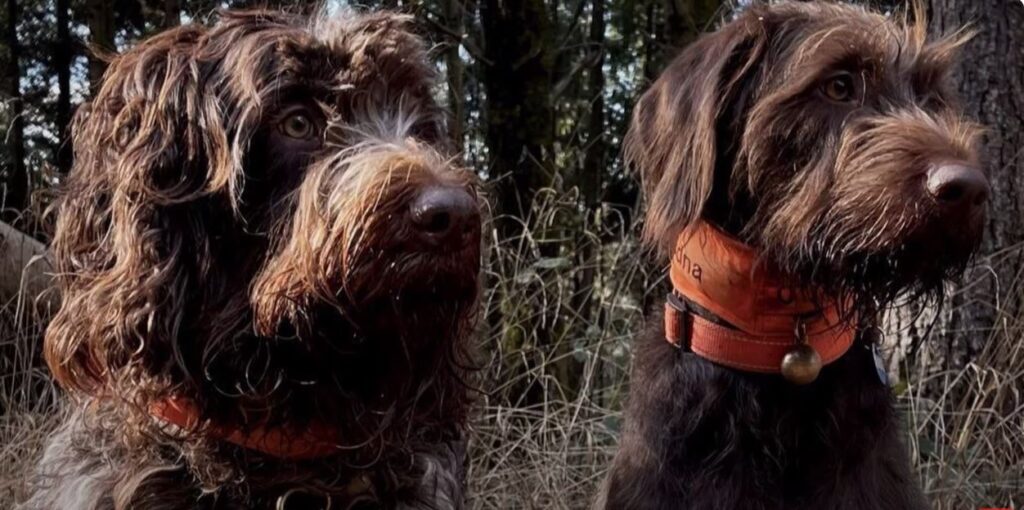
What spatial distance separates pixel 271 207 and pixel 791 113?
1112 mm

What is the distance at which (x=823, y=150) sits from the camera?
253 centimetres

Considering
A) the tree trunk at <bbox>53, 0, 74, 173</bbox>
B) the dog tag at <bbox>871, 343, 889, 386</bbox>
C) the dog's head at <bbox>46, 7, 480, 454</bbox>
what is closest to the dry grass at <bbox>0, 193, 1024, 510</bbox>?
the dog tag at <bbox>871, 343, 889, 386</bbox>

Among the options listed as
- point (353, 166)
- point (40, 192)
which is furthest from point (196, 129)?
point (40, 192)

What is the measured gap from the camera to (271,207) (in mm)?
2203

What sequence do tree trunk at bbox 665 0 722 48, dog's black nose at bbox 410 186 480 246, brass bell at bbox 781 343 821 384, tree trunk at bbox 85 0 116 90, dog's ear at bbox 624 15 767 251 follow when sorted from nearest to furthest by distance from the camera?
dog's black nose at bbox 410 186 480 246
brass bell at bbox 781 343 821 384
dog's ear at bbox 624 15 767 251
tree trunk at bbox 85 0 116 90
tree trunk at bbox 665 0 722 48

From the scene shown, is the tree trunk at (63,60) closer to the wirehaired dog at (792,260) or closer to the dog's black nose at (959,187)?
the wirehaired dog at (792,260)

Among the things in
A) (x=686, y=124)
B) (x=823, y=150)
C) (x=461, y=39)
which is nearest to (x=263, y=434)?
(x=686, y=124)

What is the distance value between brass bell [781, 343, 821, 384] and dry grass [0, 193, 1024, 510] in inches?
48.8

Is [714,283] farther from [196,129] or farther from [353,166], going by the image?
[196,129]

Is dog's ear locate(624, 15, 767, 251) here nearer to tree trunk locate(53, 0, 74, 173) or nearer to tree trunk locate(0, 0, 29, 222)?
tree trunk locate(0, 0, 29, 222)

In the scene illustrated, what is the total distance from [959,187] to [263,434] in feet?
4.64

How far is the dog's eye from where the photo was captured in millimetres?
2594

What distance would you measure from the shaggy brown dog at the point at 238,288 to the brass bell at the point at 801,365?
2.27 feet

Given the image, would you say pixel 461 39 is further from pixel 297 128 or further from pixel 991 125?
pixel 297 128
